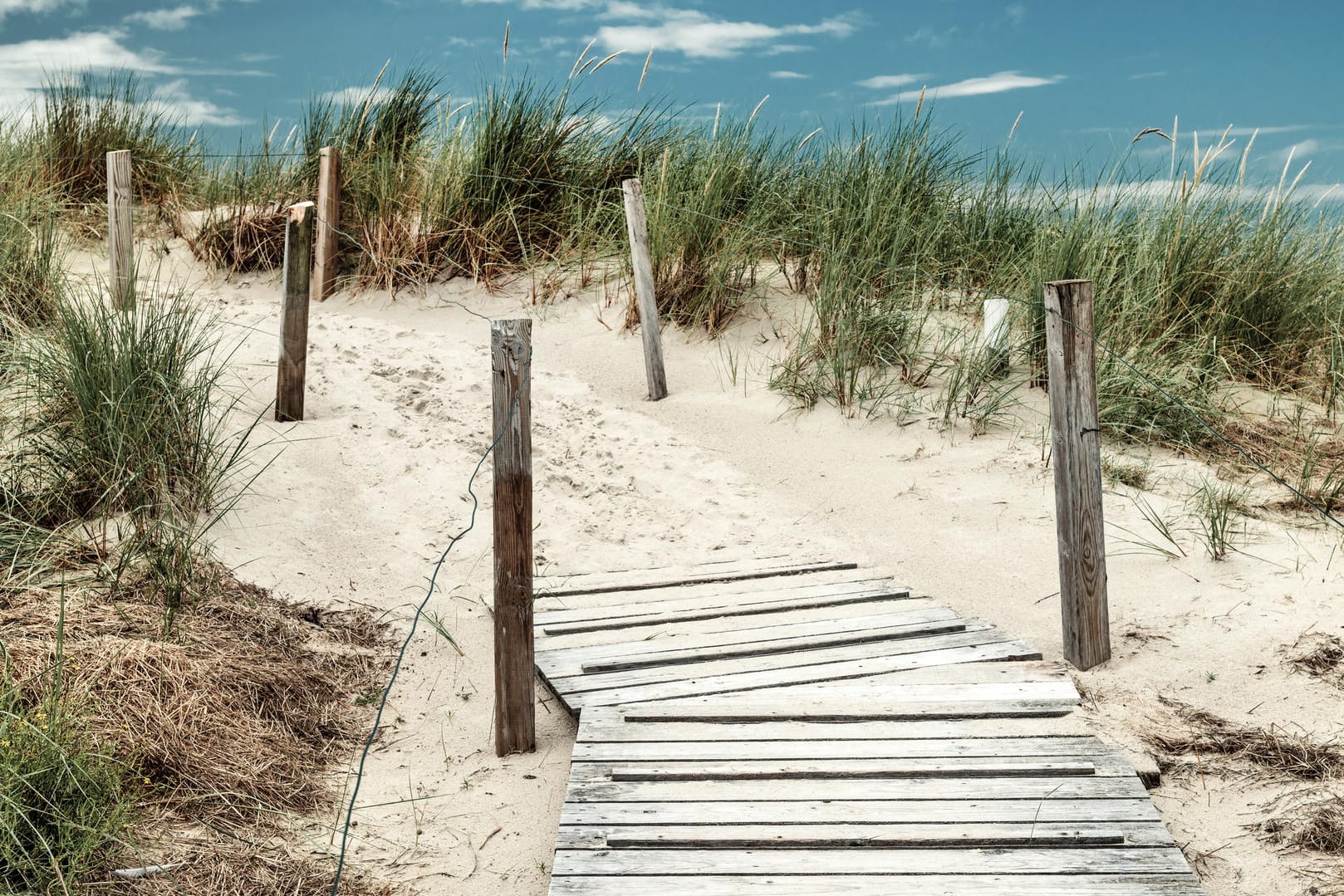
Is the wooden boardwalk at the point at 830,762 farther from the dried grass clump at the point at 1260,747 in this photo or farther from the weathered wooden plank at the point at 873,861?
the dried grass clump at the point at 1260,747

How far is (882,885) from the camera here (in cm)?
261

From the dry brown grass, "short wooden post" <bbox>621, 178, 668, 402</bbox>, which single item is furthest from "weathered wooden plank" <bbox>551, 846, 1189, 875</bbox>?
"short wooden post" <bbox>621, 178, 668, 402</bbox>

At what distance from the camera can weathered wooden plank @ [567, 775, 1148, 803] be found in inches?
118

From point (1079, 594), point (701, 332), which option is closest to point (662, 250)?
point (701, 332)

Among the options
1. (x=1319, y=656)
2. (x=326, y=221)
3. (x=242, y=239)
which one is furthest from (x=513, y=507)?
(x=242, y=239)

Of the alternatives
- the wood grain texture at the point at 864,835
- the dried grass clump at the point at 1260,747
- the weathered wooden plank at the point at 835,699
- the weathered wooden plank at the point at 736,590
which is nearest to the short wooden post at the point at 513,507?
the weathered wooden plank at the point at 835,699

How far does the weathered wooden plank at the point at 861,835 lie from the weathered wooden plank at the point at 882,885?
0.13 m

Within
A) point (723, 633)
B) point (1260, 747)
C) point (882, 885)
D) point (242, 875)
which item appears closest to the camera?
point (882, 885)

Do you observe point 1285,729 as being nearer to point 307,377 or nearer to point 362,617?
point 362,617

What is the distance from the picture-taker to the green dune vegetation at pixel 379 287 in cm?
328

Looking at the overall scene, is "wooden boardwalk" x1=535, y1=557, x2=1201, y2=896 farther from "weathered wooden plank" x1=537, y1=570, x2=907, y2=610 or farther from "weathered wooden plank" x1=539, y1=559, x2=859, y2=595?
"weathered wooden plank" x1=539, y1=559, x2=859, y2=595

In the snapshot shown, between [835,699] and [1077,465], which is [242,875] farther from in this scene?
[1077,465]

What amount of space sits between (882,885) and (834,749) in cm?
67

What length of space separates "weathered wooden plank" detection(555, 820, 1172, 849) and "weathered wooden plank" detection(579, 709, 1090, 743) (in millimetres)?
480
